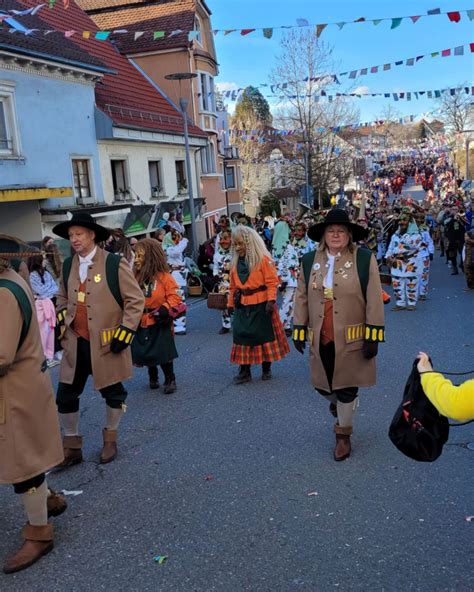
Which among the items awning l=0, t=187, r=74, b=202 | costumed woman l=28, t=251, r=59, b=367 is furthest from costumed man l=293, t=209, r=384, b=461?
awning l=0, t=187, r=74, b=202

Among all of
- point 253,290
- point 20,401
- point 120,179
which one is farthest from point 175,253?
point 120,179

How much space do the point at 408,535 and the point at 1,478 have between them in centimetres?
232

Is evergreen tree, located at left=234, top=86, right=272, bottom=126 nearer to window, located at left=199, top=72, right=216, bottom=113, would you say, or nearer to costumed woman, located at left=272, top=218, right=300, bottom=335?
window, located at left=199, top=72, right=216, bottom=113

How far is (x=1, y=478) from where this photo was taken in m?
3.20

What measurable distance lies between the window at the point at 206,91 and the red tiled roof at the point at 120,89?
2.02 meters

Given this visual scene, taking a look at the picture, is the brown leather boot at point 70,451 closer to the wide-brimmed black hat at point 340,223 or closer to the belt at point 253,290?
the wide-brimmed black hat at point 340,223

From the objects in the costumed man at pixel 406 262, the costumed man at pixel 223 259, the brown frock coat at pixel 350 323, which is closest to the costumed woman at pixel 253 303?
the brown frock coat at pixel 350 323

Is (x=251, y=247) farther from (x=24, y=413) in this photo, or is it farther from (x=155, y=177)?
(x=155, y=177)

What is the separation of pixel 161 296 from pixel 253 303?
1.03m

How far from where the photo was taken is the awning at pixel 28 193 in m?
12.1

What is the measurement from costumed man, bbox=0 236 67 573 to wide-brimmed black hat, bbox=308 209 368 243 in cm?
220

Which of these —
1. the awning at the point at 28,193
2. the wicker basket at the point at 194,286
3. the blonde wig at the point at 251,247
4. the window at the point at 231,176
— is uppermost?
the window at the point at 231,176

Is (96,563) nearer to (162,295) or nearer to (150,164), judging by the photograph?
(162,295)

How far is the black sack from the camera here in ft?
9.22
